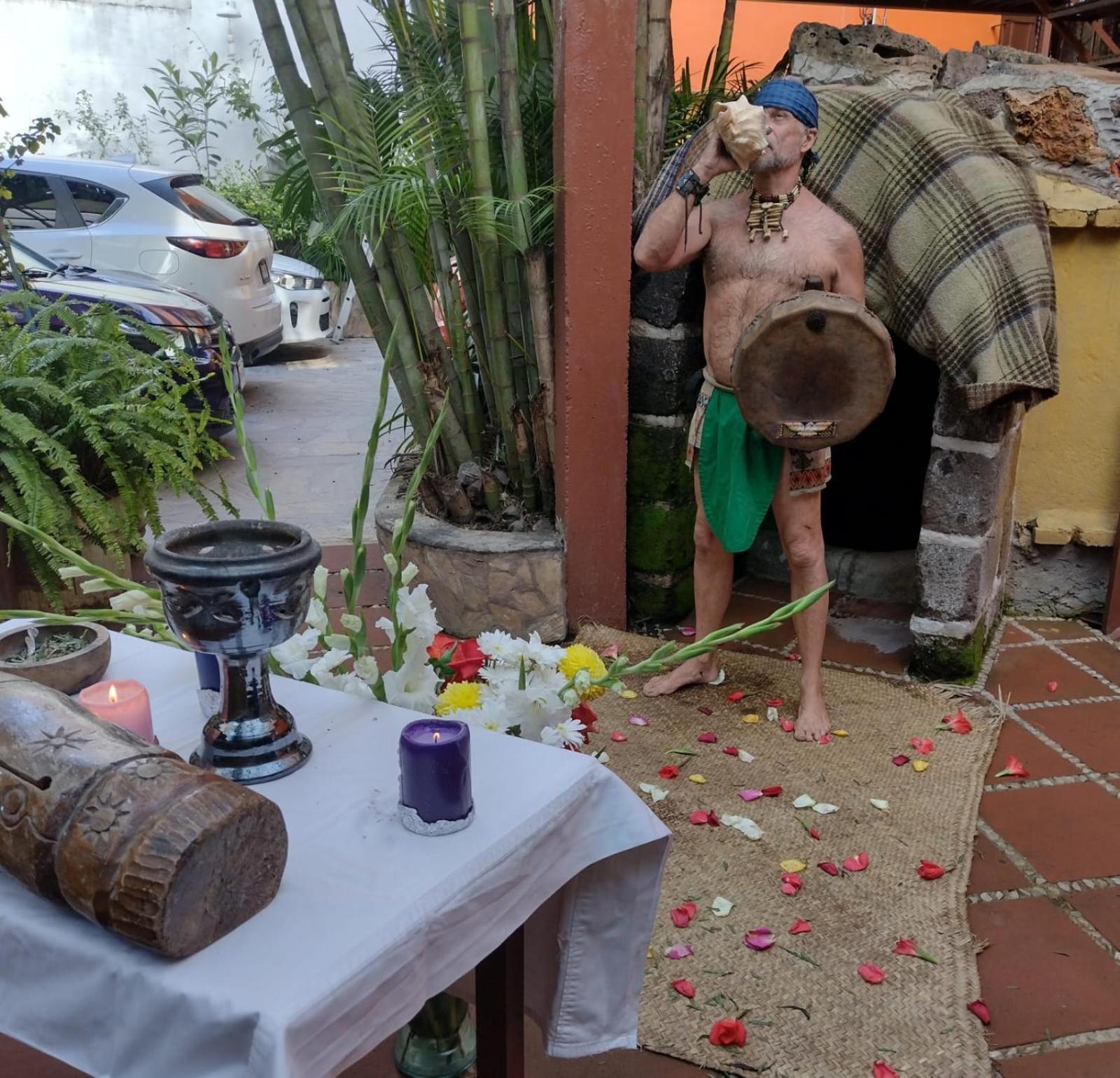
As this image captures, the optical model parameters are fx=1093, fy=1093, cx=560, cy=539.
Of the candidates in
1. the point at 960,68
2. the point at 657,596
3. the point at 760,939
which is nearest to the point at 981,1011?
the point at 760,939

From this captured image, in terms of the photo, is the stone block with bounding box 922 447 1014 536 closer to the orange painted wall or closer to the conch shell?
the conch shell

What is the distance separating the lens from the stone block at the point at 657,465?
152 inches

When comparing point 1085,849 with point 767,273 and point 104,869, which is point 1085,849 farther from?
point 104,869

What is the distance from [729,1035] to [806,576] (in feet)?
4.98

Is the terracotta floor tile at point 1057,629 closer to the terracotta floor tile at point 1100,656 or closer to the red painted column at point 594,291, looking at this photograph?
the terracotta floor tile at point 1100,656

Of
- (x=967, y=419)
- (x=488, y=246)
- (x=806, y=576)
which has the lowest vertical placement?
(x=806, y=576)

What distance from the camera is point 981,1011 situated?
7.29 ft

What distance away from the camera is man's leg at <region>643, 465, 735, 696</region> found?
343 cm

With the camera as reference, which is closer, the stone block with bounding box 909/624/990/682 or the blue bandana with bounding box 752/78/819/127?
the blue bandana with bounding box 752/78/819/127

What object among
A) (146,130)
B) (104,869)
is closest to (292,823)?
(104,869)

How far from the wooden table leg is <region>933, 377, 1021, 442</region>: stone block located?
251 cm

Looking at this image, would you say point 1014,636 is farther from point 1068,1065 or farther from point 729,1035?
point 729,1035

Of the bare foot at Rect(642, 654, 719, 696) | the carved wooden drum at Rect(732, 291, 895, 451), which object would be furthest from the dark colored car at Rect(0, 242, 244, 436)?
the carved wooden drum at Rect(732, 291, 895, 451)

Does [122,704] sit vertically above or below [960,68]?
below
